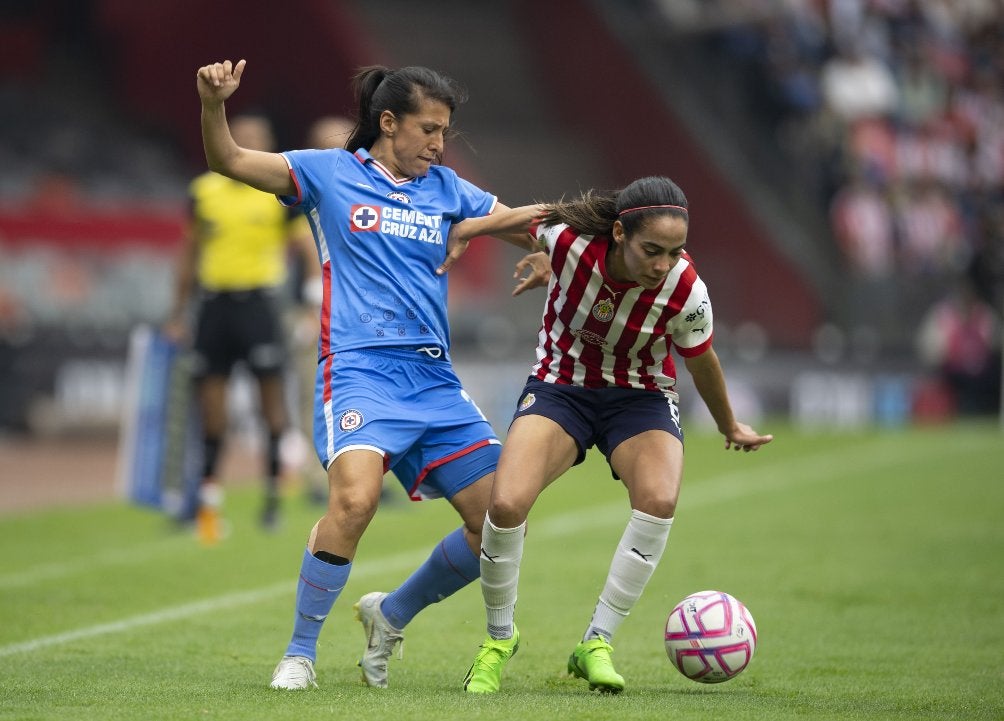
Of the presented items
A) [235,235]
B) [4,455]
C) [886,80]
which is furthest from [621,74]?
[235,235]

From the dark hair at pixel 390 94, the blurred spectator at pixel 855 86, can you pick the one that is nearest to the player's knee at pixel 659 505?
the dark hair at pixel 390 94

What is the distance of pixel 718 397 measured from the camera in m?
6.09

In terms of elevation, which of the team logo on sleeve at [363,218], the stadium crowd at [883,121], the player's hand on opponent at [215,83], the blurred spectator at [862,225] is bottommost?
the team logo on sleeve at [363,218]

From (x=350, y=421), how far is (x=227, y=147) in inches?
42.5

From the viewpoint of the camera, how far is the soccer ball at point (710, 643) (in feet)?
19.2

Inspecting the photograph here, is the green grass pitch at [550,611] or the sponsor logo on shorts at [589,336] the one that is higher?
the sponsor logo on shorts at [589,336]

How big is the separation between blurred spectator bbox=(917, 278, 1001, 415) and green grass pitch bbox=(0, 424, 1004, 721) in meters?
10.0

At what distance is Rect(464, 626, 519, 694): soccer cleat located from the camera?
572 centimetres

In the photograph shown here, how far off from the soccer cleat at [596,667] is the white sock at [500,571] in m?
0.28

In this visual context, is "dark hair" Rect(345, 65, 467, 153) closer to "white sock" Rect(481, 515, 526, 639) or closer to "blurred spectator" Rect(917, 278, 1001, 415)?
"white sock" Rect(481, 515, 526, 639)

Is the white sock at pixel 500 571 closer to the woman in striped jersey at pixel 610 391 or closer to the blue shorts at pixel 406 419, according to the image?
the woman in striped jersey at pixel 610 391

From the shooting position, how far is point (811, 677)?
624cm

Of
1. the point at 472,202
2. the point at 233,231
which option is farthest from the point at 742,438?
the point at 233,231

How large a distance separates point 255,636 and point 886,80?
84.6ft
